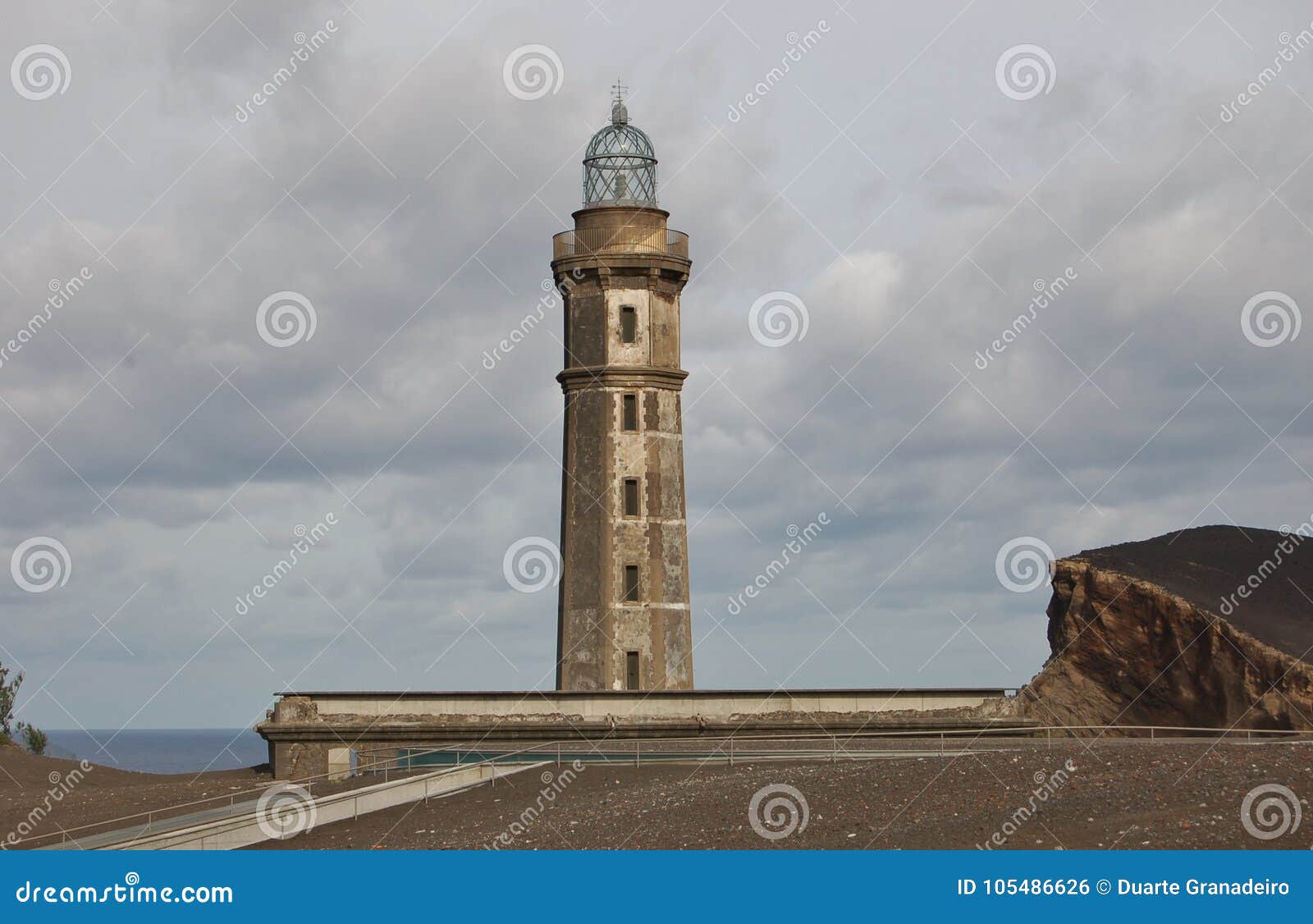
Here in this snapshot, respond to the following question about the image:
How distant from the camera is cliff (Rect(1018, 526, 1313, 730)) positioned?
35188 millimetres

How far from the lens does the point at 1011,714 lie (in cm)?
3678

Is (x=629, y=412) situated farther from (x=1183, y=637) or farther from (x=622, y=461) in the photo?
(x=1183, y=637)

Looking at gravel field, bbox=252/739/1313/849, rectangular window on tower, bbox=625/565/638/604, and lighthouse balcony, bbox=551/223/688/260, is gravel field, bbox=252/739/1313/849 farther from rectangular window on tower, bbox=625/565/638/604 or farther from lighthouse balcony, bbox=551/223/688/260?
lighthouse balcony, bbox=551/223/688/260

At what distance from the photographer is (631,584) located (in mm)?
39750

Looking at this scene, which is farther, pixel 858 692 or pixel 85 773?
pixel 85 773

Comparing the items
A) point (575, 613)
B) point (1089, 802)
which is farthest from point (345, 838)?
point (575, 613)

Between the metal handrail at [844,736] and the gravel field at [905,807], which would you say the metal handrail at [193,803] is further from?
the gravel field at [905,807]

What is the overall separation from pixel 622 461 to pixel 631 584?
2.97 metres

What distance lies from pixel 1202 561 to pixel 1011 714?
6.37 meters

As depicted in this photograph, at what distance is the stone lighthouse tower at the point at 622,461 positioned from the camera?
39.6 metres

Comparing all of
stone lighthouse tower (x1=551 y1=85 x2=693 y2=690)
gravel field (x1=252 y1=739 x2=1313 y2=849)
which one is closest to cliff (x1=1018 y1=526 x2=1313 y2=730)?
gravel field (x1=252 y1=739 x2=1313 y2=849)

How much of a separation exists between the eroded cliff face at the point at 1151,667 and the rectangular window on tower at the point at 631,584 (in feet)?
30.3

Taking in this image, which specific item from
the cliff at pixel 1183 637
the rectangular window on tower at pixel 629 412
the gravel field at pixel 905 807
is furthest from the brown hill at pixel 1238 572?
the rectangular window on tower at pixel 629 412

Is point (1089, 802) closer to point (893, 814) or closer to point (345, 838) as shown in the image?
point (893, 814)
